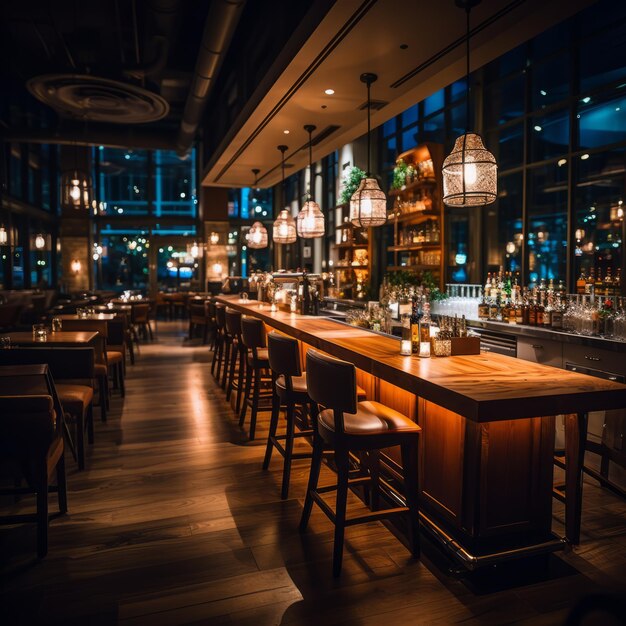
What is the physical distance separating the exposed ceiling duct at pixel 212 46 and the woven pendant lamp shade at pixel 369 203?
2.13m

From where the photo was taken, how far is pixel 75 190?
750 centimetres

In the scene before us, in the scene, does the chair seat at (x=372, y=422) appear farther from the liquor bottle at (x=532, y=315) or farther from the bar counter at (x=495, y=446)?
the liquor bottle at (x=532, y=315)

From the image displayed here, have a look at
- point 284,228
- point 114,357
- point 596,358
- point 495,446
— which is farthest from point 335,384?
point 284,228

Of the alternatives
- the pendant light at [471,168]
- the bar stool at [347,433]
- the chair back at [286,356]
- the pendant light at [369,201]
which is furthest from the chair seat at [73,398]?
the pendant light at [471,168]

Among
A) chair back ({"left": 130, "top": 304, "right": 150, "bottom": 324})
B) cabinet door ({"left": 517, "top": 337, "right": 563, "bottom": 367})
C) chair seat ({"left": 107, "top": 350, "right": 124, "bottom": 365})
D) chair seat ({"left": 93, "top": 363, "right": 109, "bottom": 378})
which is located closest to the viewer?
cabinet door ({"left": 517, "top": 337, "right": 563, "bottom": 367})

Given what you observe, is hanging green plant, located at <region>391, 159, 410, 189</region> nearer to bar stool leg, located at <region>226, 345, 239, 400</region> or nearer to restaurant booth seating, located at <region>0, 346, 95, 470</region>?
bar stool leg, located at <region>226, 345, 239, 400</region>

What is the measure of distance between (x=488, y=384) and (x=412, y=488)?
2.19 feet

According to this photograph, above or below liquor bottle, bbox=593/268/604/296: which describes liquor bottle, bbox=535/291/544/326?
below

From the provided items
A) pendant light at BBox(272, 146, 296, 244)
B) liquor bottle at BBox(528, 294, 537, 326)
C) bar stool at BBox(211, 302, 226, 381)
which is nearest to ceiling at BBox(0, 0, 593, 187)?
pendant light at BBox(272, 146, 296, 244)

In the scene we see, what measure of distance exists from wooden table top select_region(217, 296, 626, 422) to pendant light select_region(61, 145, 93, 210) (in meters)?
5.59

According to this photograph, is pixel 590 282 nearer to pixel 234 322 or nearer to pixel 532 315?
pixel 532 315

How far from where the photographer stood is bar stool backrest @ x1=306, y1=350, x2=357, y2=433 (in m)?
2.44

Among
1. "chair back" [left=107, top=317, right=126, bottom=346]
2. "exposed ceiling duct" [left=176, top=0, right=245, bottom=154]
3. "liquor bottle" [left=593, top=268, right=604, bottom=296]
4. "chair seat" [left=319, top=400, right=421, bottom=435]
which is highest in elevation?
"exposed ceiling duct" [left=176, top=0, right=245, bottom=154]

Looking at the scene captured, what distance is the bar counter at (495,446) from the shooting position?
2.24 metres
